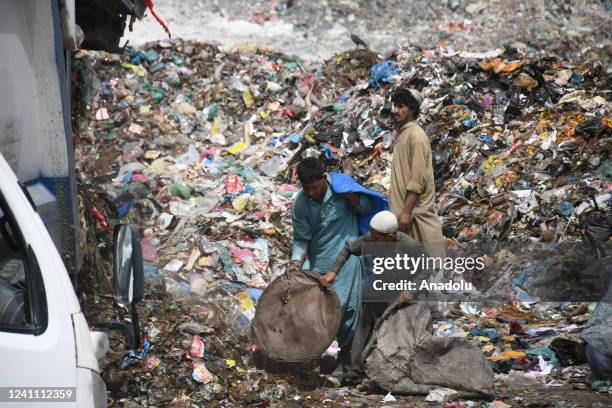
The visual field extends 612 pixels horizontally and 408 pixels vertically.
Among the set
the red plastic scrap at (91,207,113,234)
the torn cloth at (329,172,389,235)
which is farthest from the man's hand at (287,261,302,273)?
the red plastic scrap at (91,207,113,234)

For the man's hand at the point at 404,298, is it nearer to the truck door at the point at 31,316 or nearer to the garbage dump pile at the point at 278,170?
the garbage dump pile at the point at 278,170

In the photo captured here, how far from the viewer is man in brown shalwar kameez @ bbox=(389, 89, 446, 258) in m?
5.78

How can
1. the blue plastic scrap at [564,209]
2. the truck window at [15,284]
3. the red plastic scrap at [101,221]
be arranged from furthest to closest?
1. the blue plastic scrap at [564,209]
2. the red plastic scrap at [101,221]
3. the truck window at [15,284]

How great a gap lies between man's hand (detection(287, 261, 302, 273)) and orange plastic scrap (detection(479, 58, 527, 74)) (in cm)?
593

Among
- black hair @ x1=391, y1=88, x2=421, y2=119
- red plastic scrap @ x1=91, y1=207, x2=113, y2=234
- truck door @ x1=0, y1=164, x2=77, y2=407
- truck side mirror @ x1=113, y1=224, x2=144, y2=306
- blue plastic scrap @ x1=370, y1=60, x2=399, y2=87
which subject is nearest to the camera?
truck door @ x1=0, y1=164, x2=77, y2=407

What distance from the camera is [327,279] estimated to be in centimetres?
502

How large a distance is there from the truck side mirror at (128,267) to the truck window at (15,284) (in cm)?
27

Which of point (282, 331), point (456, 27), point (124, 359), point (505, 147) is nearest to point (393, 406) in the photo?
point (282, 331)

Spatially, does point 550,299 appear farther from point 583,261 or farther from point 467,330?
point 467,330

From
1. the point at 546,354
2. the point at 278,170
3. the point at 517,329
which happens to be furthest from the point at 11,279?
the point at 278,170

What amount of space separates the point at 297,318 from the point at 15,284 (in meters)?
2.63

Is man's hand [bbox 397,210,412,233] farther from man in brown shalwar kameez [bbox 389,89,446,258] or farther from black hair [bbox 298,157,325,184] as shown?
black hair [bbox 298,157,325,184]

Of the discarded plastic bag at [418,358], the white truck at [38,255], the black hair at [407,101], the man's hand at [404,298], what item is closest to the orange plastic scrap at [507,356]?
the discarded plastic bag at [418,358]

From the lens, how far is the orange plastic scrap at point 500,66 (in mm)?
10125
